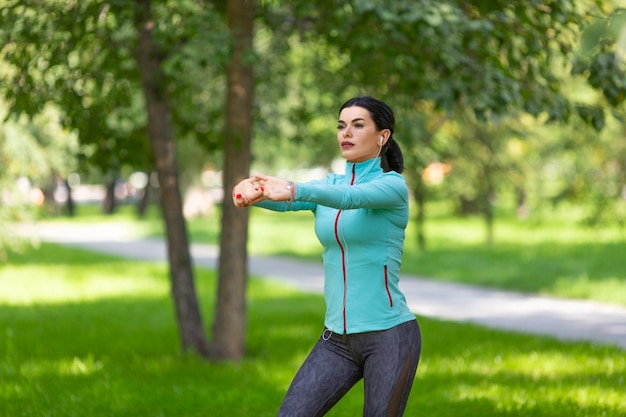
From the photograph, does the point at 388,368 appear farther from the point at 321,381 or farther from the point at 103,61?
the point at 103,61

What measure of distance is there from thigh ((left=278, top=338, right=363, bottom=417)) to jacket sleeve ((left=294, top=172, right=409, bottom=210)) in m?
0.58

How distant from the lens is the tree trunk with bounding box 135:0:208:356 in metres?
8.66

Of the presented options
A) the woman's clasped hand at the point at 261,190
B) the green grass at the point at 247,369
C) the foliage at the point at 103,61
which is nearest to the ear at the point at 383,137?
the woman's clasped hand at the point at 261,190

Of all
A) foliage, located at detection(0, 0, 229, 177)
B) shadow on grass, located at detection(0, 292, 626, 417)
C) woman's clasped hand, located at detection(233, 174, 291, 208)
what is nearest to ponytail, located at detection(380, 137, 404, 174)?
woman's clasped hand, located at detection(233, 174, 291, 208)

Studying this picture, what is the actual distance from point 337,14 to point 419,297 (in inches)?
321

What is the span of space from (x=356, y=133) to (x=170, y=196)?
5.32 metres

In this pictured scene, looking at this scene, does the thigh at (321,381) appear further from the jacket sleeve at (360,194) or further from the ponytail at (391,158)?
the ponytail at (391,158)

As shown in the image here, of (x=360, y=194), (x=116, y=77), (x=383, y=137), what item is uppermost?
(x=116, y=77)

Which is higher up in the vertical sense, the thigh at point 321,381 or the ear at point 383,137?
the ear at point 383,137

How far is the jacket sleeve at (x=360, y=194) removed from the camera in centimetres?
321

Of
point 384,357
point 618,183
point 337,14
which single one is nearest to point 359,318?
point 384,357

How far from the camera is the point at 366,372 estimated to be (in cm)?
362

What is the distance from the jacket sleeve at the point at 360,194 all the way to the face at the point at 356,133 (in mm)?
135

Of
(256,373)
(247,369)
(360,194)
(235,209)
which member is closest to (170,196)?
(235,209)
